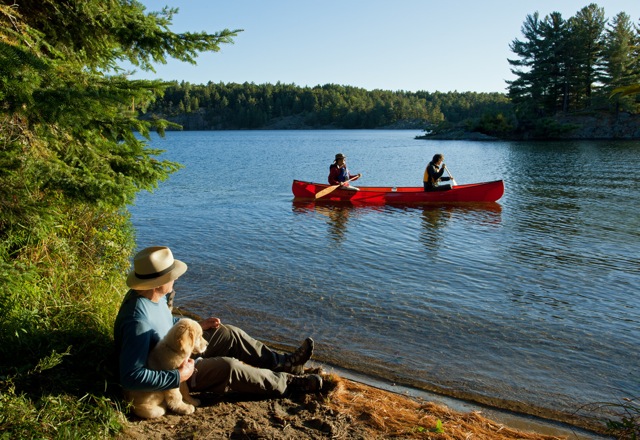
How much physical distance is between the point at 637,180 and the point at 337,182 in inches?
593

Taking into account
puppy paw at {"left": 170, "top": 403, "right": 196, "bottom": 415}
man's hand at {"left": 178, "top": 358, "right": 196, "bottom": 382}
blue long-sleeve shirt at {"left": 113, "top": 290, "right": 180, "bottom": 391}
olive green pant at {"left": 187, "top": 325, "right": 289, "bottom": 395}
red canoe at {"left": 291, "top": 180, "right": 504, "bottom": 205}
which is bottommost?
red canoe at {"left": 291, "top": 180, "right": 504, "bottom": 205}

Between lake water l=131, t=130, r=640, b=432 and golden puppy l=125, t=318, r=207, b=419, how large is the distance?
2643 millimetres

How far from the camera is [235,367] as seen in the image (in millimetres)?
4145

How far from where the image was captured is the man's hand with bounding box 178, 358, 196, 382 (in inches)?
147

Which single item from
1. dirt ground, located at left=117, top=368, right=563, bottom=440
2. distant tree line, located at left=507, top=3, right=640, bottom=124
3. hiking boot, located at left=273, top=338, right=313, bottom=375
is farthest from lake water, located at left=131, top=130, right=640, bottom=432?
distant tree line, located at left=507, top=3, right=640, bottom=124

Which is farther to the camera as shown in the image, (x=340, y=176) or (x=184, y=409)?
(x=340, y=176)

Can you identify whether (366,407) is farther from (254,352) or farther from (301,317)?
(301,317)

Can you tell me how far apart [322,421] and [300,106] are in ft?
511

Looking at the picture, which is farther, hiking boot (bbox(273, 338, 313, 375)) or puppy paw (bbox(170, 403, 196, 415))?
hiking boot (bbox(273, 338, 313, 375))

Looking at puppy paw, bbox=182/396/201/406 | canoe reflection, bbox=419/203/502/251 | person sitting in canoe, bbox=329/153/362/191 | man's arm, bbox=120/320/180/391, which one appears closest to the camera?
man's arm, bbox=120/320/180/391

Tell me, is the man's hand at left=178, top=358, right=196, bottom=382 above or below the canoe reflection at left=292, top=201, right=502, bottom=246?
above

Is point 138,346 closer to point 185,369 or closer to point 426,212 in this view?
point 185,369

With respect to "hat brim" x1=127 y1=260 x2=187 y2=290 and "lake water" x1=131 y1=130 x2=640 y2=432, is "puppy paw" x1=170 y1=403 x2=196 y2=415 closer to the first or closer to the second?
"hat brim" x1=127 y1=260 x2=187 y2=290

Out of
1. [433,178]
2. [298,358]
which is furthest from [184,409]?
[433,178]
